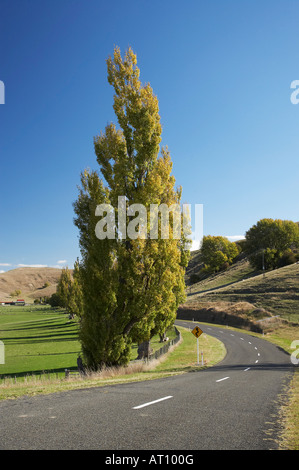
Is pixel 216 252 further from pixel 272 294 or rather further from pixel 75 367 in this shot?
pixel 75 367

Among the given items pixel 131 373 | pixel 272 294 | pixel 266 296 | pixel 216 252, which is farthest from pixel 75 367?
pixel 216 252

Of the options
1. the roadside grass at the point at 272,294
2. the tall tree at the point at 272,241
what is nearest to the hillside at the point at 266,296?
the roadside grass at the point at 272,294

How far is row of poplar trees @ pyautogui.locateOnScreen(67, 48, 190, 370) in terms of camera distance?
17.0m

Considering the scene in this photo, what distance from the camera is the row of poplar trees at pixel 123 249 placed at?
1705 cm

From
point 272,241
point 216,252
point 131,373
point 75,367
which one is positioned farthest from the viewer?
point 216,252

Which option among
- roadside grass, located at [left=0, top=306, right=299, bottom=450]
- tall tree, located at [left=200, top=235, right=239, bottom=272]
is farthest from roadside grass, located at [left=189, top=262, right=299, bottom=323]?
→ tall tree, located at [left=200, top=235, right=239, bottom=272]

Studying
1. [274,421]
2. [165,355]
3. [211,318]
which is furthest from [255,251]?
[274,421]

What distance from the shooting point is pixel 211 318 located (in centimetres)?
7144

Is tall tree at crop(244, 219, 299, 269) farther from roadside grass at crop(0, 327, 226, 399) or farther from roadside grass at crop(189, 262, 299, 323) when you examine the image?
roadside grass at crop(0, 327, 226, 399)

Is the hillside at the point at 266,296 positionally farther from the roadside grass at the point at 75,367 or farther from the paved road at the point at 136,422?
the paved road at the point at 136,422

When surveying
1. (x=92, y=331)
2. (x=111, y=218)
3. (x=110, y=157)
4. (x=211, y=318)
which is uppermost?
(x=110, y=157)

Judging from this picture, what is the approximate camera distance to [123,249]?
57.6ft

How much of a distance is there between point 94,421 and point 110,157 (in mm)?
15827
